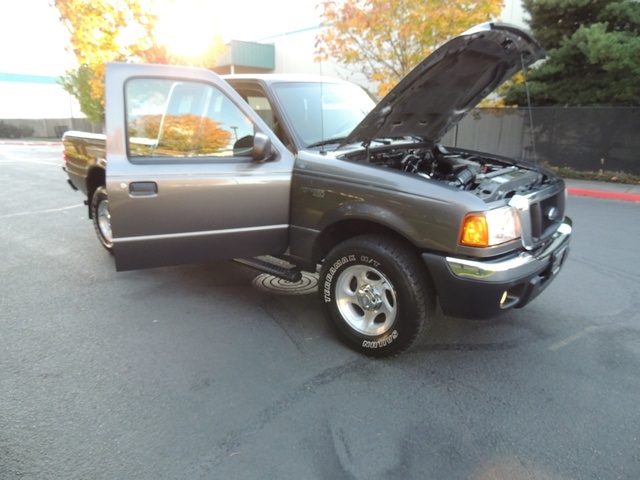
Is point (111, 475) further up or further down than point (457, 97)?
further down

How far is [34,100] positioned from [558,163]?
1834 inches

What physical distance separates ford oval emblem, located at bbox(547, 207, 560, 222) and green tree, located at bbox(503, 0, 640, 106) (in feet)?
33.6

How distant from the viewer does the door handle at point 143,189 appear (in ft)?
10.5

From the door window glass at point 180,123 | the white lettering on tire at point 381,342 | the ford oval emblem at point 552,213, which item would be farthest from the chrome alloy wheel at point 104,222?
the ford oval emblem at point 552,213

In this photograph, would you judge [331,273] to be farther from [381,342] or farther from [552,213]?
[552,213]

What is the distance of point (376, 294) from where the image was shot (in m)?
3.12

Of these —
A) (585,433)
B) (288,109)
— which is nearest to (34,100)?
(288,109)

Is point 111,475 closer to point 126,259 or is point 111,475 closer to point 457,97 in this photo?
point 126,259

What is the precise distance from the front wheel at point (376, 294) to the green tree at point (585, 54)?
11.4 metres

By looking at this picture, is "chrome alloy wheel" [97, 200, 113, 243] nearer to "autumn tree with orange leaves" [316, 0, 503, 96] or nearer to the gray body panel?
the gray body panel

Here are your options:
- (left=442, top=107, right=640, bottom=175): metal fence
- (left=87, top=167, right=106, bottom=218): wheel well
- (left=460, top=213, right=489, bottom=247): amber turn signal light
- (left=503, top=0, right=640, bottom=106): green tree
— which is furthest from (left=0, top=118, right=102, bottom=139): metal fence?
(left=460, top=213, right=489, bottom=247): amber turn signal light

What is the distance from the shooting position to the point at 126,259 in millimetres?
3324

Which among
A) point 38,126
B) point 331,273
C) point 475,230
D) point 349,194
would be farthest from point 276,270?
point 38,126

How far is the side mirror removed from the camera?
3193 mm
